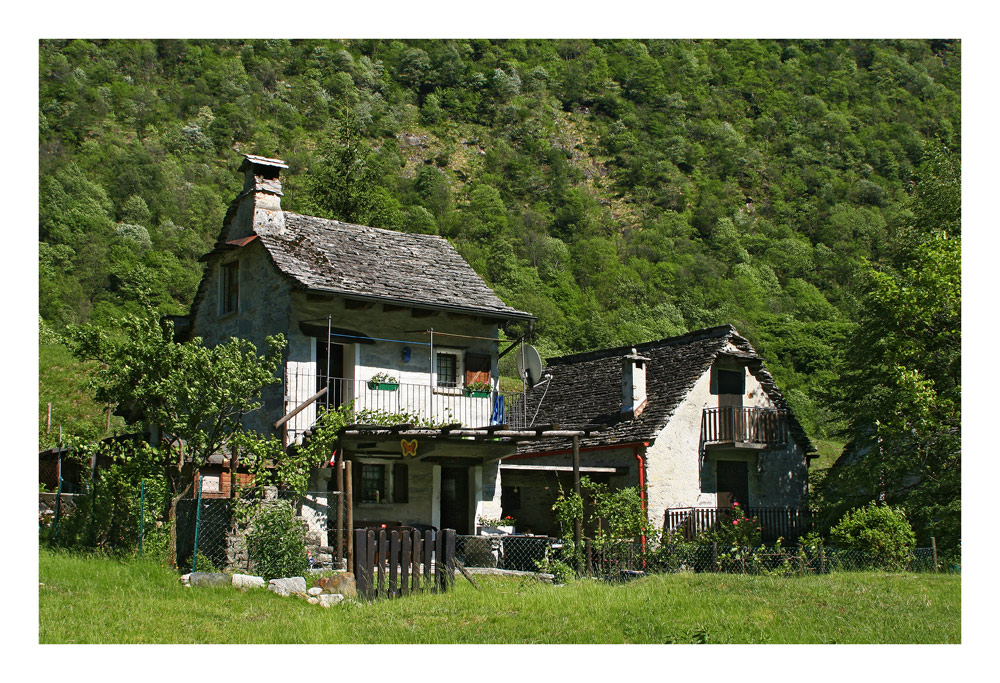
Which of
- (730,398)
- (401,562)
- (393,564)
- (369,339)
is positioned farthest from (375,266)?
(730,398)

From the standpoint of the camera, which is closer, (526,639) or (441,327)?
(526,639)

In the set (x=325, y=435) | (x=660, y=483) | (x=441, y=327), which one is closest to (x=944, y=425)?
(x=660, y=483)

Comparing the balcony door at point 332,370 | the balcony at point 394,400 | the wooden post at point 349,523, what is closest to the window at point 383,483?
the balcony at point 394,400

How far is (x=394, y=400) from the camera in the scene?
1984cm

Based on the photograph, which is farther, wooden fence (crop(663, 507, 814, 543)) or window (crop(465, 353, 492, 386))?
wooden fence (crop(663, 507, 814, 543))

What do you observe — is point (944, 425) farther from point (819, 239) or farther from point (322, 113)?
point (322, 113)

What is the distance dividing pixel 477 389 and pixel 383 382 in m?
2.28

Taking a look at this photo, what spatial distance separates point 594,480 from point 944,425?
28.6 feet

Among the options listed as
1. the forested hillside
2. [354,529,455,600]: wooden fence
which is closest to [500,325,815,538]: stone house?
[354,529,455,600]: wooden fence

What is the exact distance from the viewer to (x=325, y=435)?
16.1 metres

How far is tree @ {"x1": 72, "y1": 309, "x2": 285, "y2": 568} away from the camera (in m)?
14.7

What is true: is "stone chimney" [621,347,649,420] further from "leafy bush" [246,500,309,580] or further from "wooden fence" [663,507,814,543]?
"leafy bush" [246,500,309,580]

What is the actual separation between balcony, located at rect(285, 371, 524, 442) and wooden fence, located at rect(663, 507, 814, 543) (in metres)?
5.22

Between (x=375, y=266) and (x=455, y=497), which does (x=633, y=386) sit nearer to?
(x=455, y=497)
